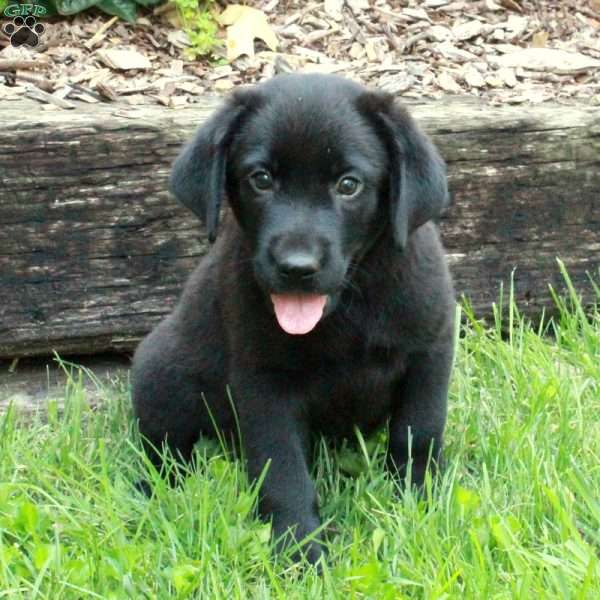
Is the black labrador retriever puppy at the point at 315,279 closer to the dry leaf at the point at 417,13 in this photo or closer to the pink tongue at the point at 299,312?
the pink tongue at the point at 299,312

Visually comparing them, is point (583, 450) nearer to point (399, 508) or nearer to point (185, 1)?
point (399, 508)

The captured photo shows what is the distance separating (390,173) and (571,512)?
3.21 ft

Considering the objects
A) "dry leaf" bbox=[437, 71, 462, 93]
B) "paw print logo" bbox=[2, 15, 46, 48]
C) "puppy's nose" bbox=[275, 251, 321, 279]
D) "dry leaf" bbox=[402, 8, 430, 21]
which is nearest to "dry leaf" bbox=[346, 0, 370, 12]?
"dry leaf" bbox=[402, 8, 430, 21]

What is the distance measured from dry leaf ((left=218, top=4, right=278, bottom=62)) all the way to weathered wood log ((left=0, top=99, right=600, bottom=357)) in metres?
0.36

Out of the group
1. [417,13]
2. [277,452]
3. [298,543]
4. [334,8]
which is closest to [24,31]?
[334,8]

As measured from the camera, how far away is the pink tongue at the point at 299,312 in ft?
11.2

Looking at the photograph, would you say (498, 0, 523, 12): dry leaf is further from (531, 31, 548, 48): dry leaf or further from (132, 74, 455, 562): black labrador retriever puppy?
(132, 74, 455, 562): black labrador retriever puppy

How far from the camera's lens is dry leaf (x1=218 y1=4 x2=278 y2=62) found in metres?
4.94

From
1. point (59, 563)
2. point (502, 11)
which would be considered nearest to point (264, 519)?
point (59, 563)

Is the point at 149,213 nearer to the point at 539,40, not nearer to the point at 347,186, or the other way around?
the point at 347,186

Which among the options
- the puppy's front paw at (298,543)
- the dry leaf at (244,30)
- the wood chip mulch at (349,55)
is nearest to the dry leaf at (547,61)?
the wood chip mulch at (349,55)

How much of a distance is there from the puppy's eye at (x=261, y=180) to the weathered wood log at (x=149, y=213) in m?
1.06

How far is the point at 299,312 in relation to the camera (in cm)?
342

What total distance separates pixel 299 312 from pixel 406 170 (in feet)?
1.49
